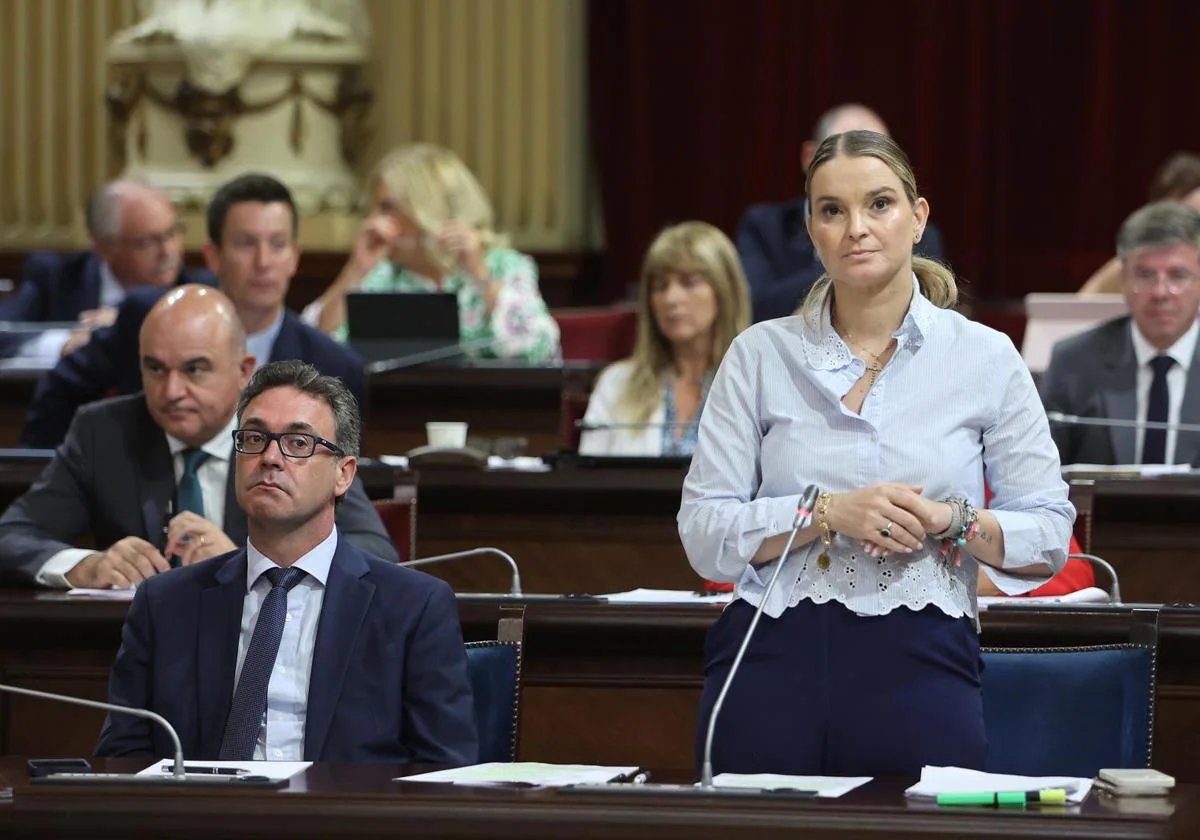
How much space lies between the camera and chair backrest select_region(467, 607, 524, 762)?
110 inches

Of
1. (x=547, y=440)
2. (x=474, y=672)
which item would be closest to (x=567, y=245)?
(x=547, y=440)

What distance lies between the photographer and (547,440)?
5.82m

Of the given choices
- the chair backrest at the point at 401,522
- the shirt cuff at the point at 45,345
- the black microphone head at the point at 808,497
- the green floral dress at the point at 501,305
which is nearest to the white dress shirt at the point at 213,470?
the chair backrest at the point at 401,522

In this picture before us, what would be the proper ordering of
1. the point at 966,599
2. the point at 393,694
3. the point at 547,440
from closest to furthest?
1. the point at 966,599
2. the point at 393,694
3. the point at 547,440

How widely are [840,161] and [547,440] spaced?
3.43 metres

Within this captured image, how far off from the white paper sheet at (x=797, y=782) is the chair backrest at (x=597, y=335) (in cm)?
504

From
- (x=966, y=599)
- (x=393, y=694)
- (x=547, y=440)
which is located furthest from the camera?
(x=547, y=440)

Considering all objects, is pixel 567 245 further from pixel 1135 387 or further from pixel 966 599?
pixel 966 599

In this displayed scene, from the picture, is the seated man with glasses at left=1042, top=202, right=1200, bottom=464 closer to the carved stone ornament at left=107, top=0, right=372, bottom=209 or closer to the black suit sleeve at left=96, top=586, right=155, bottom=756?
the black suit sleeve at left=96, top=586, right=155, bottom=756

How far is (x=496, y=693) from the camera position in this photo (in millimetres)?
2824

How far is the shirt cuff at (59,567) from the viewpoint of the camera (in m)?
3.56

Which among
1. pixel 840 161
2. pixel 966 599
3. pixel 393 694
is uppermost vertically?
pixel 840 161

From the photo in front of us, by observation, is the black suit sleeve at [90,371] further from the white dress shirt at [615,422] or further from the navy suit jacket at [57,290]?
the navy suit jacket at [57,290]

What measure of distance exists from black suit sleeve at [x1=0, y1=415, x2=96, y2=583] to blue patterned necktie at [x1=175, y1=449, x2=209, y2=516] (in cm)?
17
